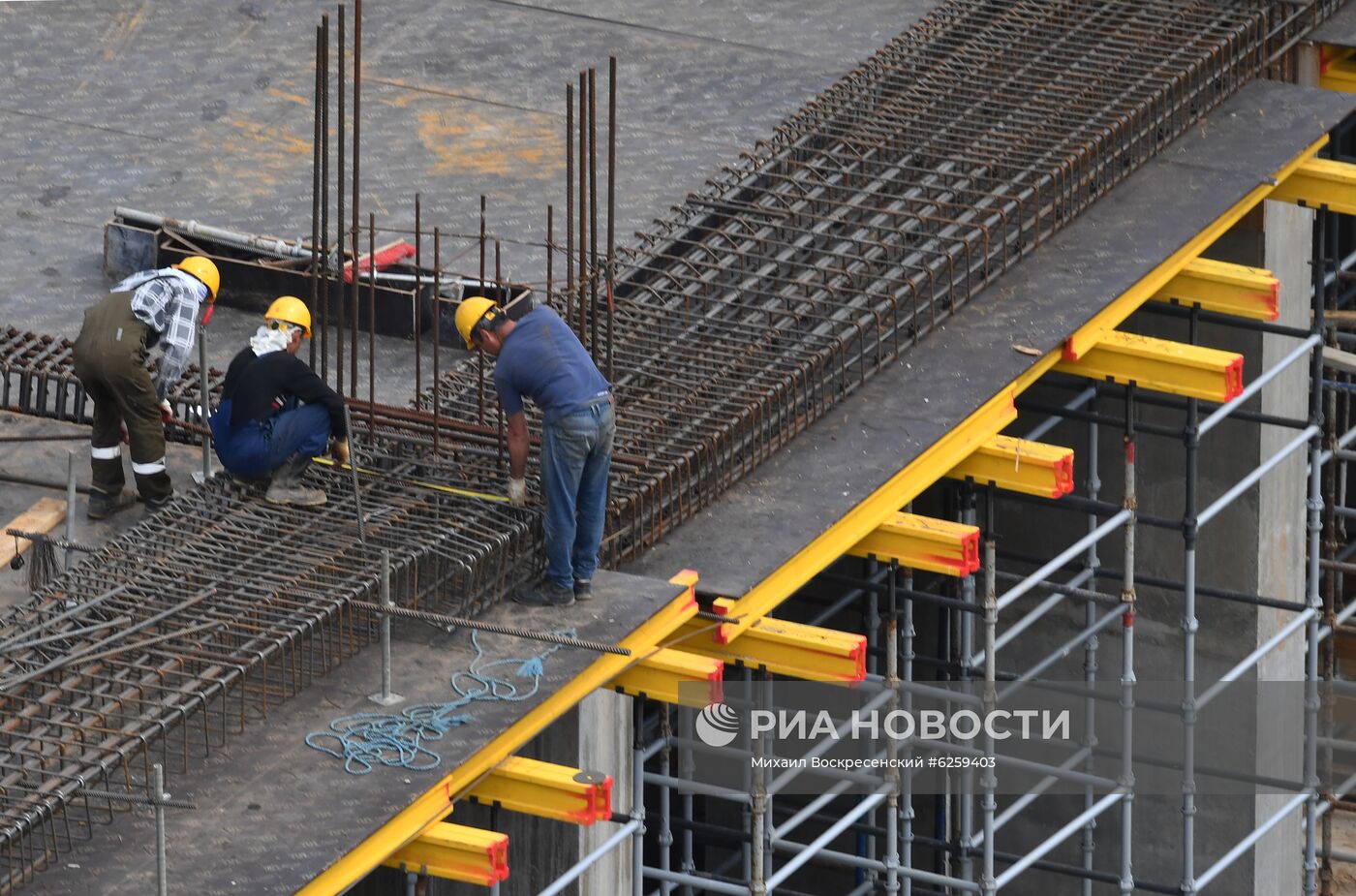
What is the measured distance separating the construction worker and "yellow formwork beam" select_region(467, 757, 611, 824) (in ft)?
11.2

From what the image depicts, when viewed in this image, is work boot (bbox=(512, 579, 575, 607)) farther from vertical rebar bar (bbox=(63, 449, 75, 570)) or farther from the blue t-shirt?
vertical rebar bar (bbox=(63, 449, 75, 570))

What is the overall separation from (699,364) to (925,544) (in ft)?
6.50

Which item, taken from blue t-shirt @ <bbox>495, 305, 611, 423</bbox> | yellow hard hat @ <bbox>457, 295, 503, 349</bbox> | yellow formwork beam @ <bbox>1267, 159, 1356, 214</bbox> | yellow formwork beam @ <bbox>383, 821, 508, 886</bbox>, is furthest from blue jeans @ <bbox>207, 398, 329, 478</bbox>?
yellow formwork beam @ <bbox>1267, 159, 1356, 214</bbox>

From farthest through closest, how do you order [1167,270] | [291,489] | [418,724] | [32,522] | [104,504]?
[1167,270], [104,504], [32,522], [291,489], [418,724]

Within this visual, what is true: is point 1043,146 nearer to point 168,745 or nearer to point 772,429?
point 772,429

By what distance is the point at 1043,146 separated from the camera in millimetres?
22328

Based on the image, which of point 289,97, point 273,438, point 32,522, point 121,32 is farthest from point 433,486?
point 121,32

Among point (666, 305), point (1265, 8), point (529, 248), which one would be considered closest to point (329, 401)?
point (666, 305)

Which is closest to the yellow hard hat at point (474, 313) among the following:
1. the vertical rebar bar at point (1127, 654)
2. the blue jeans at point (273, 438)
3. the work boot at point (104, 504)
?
the blue jeans at point (273, 438)

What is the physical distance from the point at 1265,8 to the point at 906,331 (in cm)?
525

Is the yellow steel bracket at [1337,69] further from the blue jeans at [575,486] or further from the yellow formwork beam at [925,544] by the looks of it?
the blue jeans at [575,486]

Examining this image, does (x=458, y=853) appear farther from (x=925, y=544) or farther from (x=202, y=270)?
(x=202, y=270)

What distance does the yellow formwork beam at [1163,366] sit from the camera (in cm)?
2025

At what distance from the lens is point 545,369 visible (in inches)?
679
